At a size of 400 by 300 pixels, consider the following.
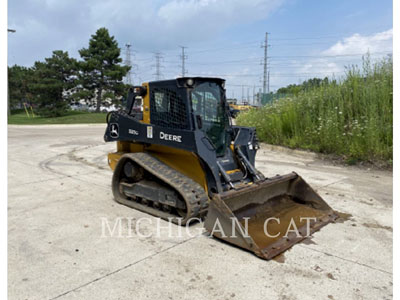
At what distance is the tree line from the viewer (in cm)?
3425

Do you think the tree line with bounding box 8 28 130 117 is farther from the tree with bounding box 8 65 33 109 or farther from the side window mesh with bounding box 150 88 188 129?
the side window mesh with bounding box 150 88 188 129

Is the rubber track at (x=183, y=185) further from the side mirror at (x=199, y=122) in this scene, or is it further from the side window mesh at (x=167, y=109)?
the side mirror at (x=199, y=122)

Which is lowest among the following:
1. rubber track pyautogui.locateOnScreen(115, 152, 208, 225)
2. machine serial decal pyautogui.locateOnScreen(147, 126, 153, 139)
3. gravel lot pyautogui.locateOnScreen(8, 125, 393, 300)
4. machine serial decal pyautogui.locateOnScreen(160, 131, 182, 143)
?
gravel lot pyautogui.locateOnScreen(8, 125, 393, 300)

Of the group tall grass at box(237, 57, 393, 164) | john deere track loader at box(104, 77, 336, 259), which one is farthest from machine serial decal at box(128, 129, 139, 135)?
tall grass at box(237, 57, 393, 164)

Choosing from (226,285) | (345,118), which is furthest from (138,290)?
(345,118)

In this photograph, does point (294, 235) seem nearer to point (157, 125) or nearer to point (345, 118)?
point (157, 125)

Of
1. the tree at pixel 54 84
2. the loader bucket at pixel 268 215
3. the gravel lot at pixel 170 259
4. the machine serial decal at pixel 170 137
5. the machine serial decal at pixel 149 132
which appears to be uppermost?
the tree at pixel 54 84

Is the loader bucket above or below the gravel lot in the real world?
above

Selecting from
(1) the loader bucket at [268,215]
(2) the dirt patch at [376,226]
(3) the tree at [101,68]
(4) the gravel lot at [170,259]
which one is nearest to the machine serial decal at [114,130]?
(4) the gravel lot at [170,259]

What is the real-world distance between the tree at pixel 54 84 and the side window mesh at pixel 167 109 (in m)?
31.6

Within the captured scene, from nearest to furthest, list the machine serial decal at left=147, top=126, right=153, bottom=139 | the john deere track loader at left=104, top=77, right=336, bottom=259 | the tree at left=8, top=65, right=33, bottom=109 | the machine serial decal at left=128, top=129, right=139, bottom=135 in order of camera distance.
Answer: the john deere track loader at left=104, top=77, right=336, bottom=259
the machine serial decal at left=147, top=126, right=153, bottom=139
the machine serial decal at left=128, top=129, right=139, bottom=135
the tree at left=8, top=65, right=33, bottom=109

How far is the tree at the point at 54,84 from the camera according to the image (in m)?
33.8

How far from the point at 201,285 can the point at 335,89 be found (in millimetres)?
9819

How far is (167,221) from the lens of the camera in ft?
15.9
